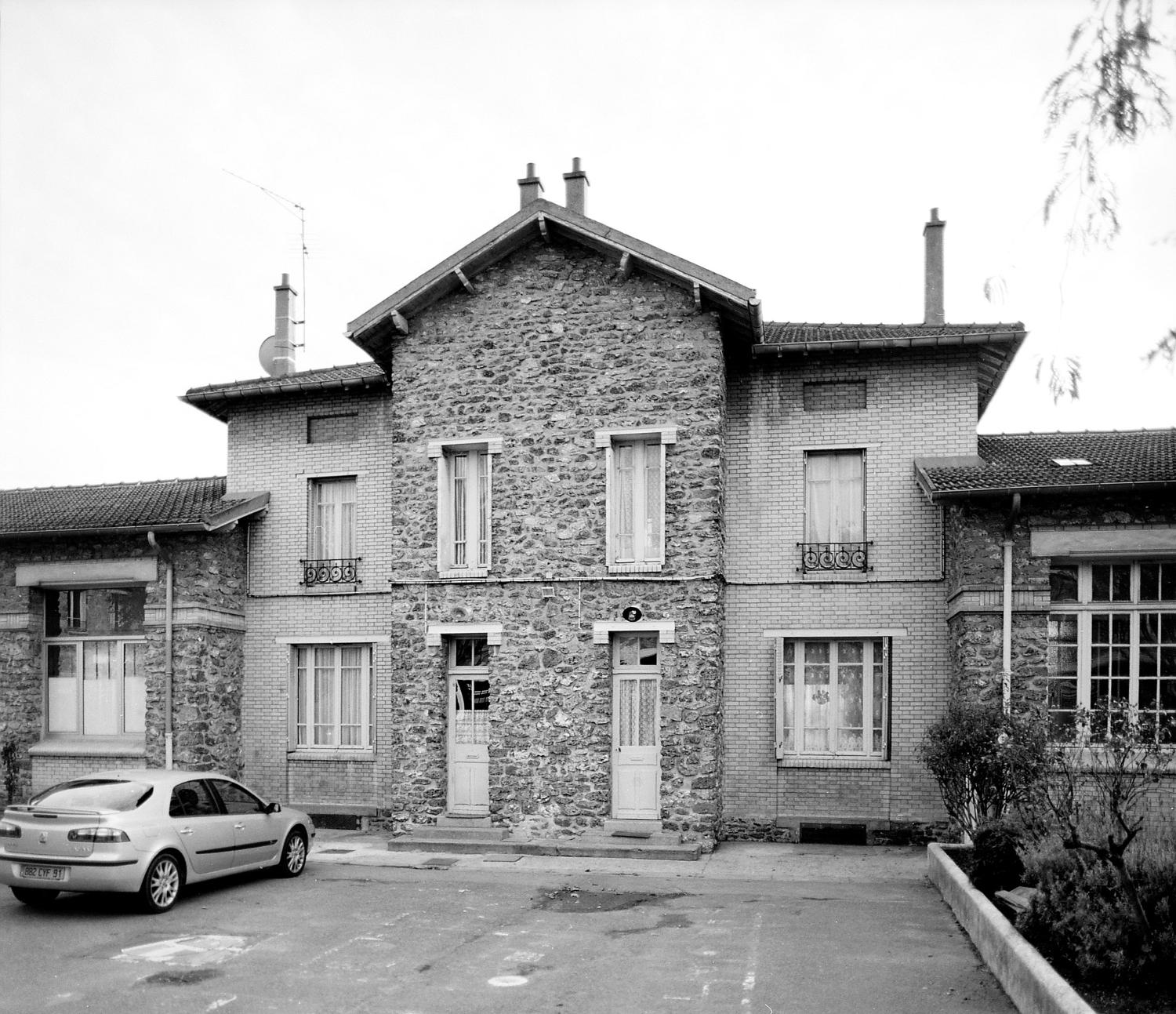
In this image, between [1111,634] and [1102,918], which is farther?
[1111,634]

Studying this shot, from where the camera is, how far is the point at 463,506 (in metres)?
18.5

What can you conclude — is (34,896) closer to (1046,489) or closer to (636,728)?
(636,728)

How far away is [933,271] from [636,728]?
29.3 feet

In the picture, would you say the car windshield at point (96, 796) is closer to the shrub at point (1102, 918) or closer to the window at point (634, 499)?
the window at point (634, 499)

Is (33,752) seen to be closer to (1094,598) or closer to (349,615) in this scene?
(349,615)

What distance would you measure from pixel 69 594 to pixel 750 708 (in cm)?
1180

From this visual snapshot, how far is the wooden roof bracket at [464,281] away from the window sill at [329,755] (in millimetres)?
7444

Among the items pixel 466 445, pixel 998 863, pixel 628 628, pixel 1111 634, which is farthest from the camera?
pixel 466 445

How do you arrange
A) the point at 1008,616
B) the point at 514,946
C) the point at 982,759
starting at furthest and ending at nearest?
the point at 1008,616
the point at 982,759
the point at 514,946

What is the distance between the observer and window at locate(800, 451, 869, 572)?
1833 centimetres

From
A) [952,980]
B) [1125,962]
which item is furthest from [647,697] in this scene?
Answer: [1125,962]

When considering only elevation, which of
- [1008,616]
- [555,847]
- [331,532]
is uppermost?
[331,532]

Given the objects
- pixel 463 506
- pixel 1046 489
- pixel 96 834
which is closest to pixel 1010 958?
pixel 1046 489

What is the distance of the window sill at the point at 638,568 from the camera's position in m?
17.5
